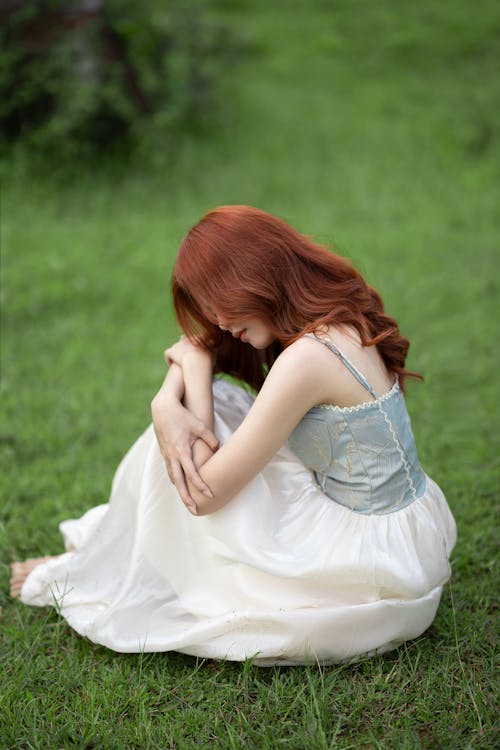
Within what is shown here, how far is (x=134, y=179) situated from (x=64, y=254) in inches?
50.2

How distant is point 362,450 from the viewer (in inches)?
92.4

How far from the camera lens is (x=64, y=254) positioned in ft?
18.0

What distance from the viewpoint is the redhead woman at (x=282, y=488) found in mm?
2271

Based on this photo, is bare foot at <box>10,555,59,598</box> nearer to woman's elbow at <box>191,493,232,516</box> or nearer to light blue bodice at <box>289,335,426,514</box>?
woman's elbow at <box>191,493,232,516</box>

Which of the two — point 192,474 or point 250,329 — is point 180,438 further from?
point 250,329

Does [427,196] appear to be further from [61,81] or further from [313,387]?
[313,387]

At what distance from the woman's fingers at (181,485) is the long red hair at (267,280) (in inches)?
16.3

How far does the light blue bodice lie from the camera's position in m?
2.32

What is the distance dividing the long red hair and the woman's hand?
0.27 metres

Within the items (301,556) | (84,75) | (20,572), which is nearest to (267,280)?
(301,556)

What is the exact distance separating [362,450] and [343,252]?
0.71m

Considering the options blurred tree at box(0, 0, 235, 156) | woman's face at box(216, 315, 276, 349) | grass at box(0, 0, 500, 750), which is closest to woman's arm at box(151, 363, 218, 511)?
woman's face at box(216, 315, 276, 349)

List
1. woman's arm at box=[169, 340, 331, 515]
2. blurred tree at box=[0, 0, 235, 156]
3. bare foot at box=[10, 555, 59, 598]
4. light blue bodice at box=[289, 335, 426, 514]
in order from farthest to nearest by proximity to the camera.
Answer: blurred tree at box=[0, 0, 235, 156] → bare foot at box=[10, 555, 59, 598] → light blue bodice at box=[289, 335, 426, 514] → woman's arm at box=[169, 340, 331, 515]

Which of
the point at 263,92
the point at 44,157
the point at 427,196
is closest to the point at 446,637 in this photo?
the point at 427,196
